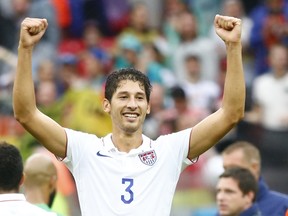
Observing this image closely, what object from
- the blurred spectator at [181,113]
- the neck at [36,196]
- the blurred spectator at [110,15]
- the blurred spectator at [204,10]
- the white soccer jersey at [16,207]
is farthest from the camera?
the blurred spectator at [110,15]

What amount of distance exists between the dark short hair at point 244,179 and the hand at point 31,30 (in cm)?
247

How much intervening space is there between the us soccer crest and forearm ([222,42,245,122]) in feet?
1.80

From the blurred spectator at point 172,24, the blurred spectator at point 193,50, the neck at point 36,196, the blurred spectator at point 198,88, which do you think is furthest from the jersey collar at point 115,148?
the blurred spectator at point 172,24

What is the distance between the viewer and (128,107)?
24.0ft

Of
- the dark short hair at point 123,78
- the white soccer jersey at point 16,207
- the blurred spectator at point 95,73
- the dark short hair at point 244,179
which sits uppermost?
the dark short hair at point 123,78

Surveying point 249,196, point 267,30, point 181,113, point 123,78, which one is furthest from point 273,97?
point 123,78

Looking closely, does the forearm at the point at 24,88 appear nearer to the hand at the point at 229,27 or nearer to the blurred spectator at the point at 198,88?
the hand at the point at 229,27

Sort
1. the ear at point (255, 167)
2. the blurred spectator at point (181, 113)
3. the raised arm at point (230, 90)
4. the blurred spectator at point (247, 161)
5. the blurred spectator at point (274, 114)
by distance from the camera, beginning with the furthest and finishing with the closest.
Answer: the blurred spectator at point (181, 113), the blurred spectator at point (274, 114), the ear at point (255, 167), the blurred spectator at point (247, 161), the raised arm at point (230, 90)

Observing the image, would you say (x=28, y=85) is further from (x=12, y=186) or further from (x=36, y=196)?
(x=36, y=196)

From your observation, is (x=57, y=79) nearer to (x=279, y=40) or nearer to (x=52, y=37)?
(x=52, y=37)

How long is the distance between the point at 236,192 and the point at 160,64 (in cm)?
728

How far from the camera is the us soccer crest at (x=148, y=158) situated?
7.35 meters

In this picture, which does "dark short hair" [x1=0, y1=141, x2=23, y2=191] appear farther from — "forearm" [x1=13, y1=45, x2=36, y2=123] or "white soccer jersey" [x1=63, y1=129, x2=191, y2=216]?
"white soccer jersey" [x1=63, y1=129, x2=191, y2=216]

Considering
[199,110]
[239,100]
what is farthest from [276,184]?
[239,100]
